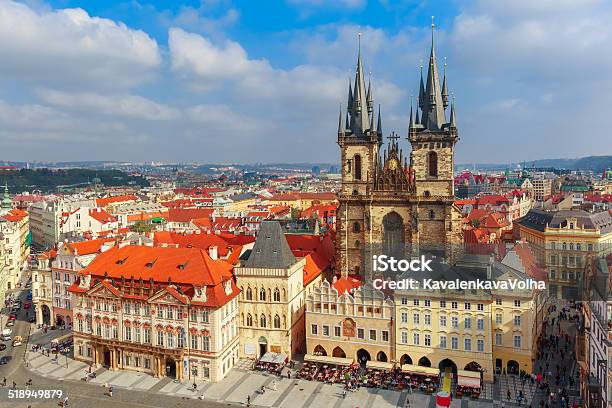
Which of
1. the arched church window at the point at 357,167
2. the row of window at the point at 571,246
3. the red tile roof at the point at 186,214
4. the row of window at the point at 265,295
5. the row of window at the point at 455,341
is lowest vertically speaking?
the row of window at the point at 455,341

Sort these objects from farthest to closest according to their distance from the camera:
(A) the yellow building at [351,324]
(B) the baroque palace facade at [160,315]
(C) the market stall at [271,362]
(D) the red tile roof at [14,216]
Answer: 1. (D) the red tile roof at [14,216]
2. (A) the yellow building at [351,324]
3. (C) the market stall at [271,362]
4. (B) the baroque palace facade at [160,315]

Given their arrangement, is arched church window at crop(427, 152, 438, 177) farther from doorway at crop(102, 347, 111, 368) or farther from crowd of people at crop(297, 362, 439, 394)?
doorway at crop(102, 347, 111, 368)

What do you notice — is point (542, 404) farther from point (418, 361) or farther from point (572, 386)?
point (418, 361)

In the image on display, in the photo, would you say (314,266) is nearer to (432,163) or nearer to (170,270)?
(432,163)

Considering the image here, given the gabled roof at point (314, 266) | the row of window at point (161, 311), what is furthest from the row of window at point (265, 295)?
the gabled roof at point (314, 266)

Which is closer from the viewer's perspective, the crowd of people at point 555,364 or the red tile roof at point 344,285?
the crowd of people at point 555,364

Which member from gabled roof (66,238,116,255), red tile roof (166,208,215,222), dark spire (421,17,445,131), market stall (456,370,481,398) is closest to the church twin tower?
dark spire (421,17,445,131)

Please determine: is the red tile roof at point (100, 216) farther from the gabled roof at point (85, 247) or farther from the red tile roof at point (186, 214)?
the gabled roof at point (85, 247)
